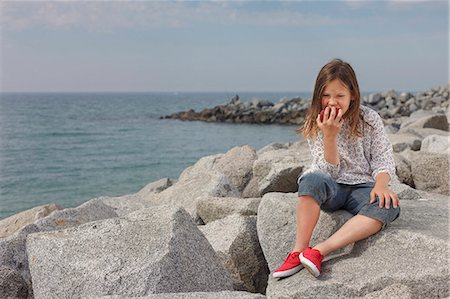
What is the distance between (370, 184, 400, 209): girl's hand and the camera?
3318mm

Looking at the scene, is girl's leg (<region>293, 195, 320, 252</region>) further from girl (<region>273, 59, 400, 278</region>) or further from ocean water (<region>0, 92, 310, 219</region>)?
ocean water (<region>0, 92, 310, 219</region>)

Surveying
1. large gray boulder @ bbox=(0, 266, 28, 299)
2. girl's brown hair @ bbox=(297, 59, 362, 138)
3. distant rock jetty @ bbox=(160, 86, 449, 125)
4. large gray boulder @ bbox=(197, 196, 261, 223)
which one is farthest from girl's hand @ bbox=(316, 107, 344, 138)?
distant rock jetty @ bbox=(160, 86, 449, 125)

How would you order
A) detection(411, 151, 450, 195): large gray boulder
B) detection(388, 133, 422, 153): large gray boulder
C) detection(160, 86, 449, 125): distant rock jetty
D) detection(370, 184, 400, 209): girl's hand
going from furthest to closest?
detection(160, 86, 449, 125): distant rock jetty
detection(388, 133, 422, 153): large gray boulder
detection(411, 151, 450, 195): large gray boulder
detection(370, 184, 400, 209): girl's hand

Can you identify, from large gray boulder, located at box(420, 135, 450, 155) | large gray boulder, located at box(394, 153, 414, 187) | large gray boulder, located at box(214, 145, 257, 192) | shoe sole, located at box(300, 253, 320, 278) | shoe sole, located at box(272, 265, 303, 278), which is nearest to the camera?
shoe sole, located at box(300, 253, 320, 278)

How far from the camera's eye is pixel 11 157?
65.7 feet

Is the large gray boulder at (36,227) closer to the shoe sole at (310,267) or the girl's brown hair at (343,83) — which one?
the shoe sole at (310,267)

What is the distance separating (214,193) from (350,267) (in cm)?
271

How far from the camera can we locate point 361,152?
3656 millimetres

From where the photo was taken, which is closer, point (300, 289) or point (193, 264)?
Result: point (300, 289)

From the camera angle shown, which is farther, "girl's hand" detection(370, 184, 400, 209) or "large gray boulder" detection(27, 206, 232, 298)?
"girl's hand" detection(370, 184, 400, 209)

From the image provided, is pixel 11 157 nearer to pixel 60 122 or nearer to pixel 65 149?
pixel 65 149

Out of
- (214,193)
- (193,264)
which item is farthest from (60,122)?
(193,264)

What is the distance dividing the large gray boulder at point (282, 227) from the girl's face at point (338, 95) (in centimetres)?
67

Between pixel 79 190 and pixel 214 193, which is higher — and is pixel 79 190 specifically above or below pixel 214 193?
below
